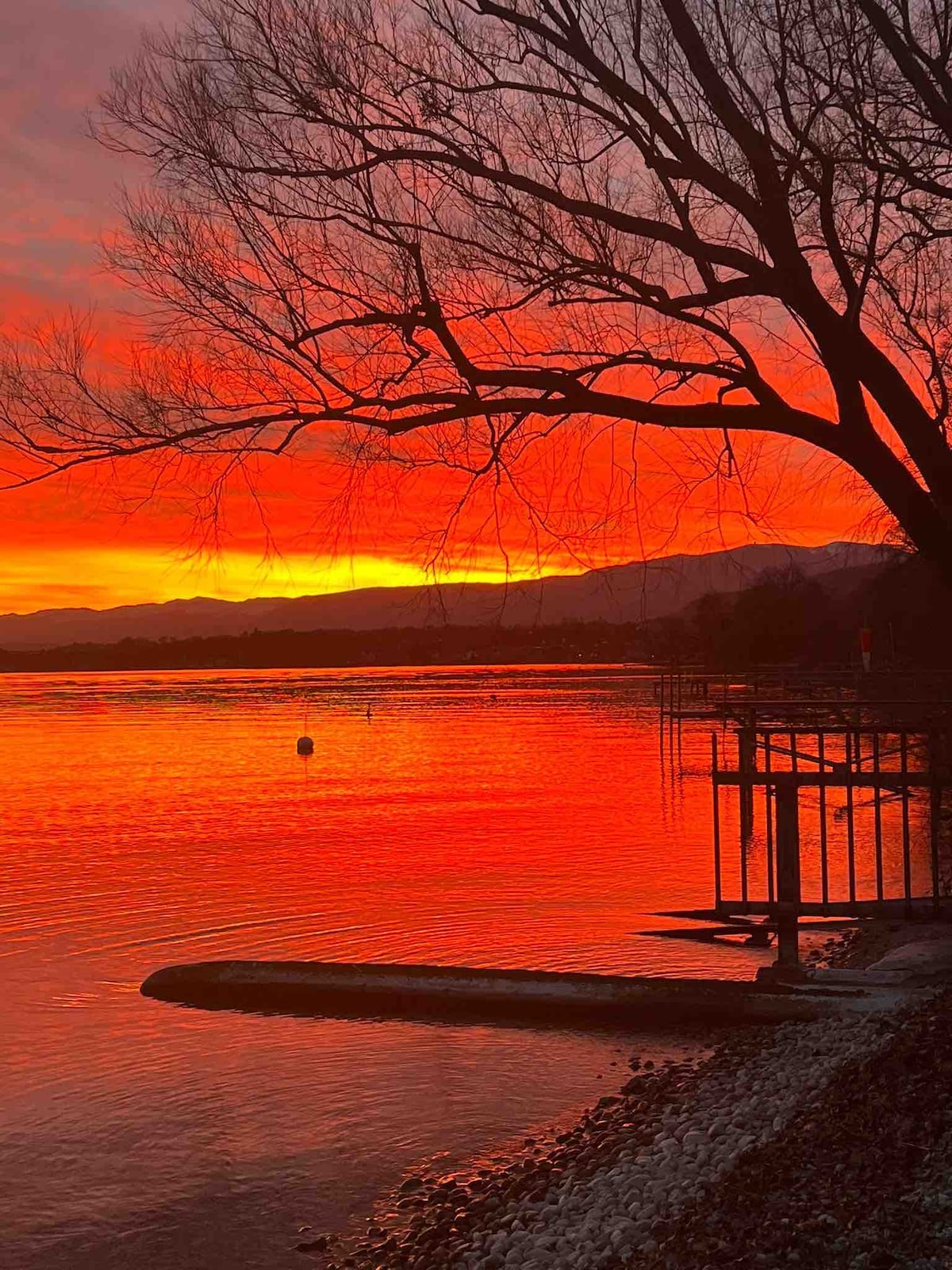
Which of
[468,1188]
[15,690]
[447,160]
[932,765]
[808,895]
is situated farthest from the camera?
[15,690]

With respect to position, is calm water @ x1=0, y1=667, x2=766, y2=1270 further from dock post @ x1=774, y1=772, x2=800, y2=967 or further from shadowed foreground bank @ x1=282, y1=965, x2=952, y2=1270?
dock post @ x1=774, y1=772, x2=800, y2=967

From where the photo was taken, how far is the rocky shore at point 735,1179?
518cm

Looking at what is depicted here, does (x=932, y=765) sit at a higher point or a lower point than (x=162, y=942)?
higher

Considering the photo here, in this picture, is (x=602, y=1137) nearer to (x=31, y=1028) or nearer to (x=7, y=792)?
(x=31, y=1028)

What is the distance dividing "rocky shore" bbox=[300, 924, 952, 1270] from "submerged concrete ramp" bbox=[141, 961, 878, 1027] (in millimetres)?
931

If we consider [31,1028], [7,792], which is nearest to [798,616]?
[7,792]

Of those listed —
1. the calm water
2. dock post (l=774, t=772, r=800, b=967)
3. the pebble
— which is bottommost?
the calm water

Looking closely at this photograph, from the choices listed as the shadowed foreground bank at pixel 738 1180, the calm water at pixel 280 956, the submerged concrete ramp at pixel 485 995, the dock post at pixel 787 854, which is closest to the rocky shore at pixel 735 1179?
the shadowed foreground bank at pixel 738 1180

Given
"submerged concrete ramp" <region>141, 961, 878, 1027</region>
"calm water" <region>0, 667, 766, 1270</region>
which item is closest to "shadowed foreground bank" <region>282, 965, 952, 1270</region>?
"calm water" <region>0, 667, 766, 1270</region>

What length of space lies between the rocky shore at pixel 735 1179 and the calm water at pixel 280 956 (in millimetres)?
597

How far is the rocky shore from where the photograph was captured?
5.18 metres

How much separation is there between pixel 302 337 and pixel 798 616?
94.0 meters

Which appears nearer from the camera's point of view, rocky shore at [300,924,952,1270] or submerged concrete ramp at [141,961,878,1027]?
rocky shore at [300,924,952,1270]

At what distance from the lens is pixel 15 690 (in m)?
141
